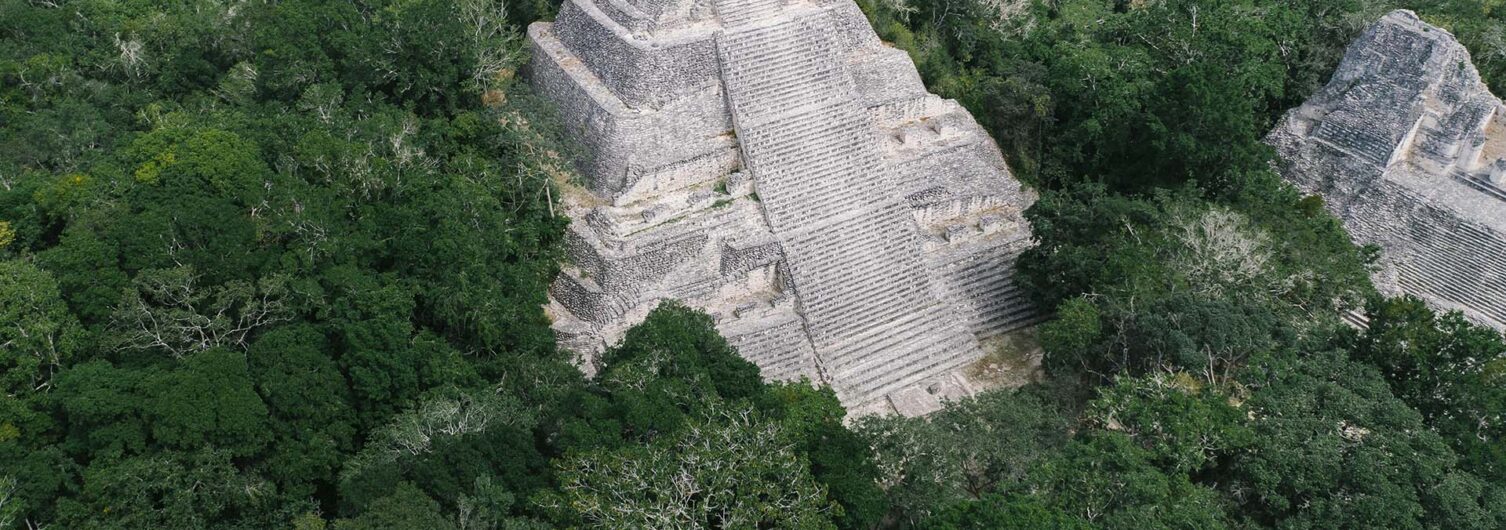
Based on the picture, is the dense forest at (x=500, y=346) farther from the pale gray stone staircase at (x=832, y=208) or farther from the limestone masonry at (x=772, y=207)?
the pale gray stone staircase at (x=832, y=208)

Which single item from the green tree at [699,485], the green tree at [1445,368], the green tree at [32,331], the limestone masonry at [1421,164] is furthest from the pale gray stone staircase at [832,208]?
the green tree at [32,331]

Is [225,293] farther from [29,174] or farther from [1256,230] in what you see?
[1256,230]

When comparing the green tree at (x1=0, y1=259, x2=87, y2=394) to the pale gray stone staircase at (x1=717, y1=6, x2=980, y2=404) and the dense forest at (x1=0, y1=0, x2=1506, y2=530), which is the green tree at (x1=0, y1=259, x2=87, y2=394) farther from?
the pale gray stone staircase at (x1=717, y1=6, x2=980, y2=404)

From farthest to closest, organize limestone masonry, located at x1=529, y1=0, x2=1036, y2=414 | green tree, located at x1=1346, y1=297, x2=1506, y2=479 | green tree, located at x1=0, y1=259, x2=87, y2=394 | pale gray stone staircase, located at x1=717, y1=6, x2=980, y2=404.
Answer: pale gray stone staircase, located at x1=717, y1=6, x2=980, y2=404 → limestone masonry, located at x1=529, y1=0, x2=1036, y2=414 → green tree, located at x1=1346, y1=297, x2=1506, y2=479 → green tree, located at x1=0, y1=259, x2=87, y2=394

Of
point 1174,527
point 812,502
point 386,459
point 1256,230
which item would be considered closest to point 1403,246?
point 1256,230

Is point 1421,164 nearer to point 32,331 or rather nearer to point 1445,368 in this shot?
point 1445,368

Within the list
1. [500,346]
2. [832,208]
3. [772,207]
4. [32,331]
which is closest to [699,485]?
[500,346]

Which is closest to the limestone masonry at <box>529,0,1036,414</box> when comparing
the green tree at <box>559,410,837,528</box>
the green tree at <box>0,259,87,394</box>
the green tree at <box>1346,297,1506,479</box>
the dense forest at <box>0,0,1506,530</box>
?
the dense forest at <box>0,0,1506,530</box>
